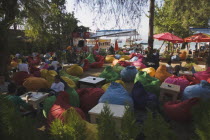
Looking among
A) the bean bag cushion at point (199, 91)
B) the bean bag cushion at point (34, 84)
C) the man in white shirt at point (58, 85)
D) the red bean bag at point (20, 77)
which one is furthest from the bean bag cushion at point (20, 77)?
the bean bag cushion at point (199, 91)

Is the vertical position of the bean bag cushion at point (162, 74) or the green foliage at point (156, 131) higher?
the green foliage at point (156, 131)

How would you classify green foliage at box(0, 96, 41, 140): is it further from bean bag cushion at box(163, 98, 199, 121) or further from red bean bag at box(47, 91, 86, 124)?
bean bag cushion at box(163, 98, 199, 121)

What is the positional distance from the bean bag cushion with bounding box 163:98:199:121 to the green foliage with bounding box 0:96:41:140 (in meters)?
3.29

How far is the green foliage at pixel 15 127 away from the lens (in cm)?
192

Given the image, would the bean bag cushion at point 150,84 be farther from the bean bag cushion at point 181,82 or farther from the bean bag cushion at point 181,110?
the bean bag cushion at point 181,110

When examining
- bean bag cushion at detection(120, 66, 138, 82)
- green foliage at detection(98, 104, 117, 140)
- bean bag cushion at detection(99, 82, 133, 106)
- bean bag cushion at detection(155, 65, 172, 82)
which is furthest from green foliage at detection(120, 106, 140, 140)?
bean bag cushion at detection(120, 66, 138, 82)

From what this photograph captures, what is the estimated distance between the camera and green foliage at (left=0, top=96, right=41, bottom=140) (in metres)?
1.92

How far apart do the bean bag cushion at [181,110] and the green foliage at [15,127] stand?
130 inches

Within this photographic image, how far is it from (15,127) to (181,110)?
3576mm

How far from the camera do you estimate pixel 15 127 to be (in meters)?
1.96

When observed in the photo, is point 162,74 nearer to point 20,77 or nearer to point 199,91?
point 199,91

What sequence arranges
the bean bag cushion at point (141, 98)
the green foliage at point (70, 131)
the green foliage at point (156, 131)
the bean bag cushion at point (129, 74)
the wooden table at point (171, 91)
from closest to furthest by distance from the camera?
the green foliage at point (156, 131) → the green foliage at point (70, 131) → the bean bag cushion at point (141, 98) → the wooden table at point (171, 91) → the bean bag cushion at point (129, 74)

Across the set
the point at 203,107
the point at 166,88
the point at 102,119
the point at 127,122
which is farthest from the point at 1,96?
the point at 166,88

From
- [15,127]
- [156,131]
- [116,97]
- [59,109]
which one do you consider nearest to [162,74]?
[116,97]
